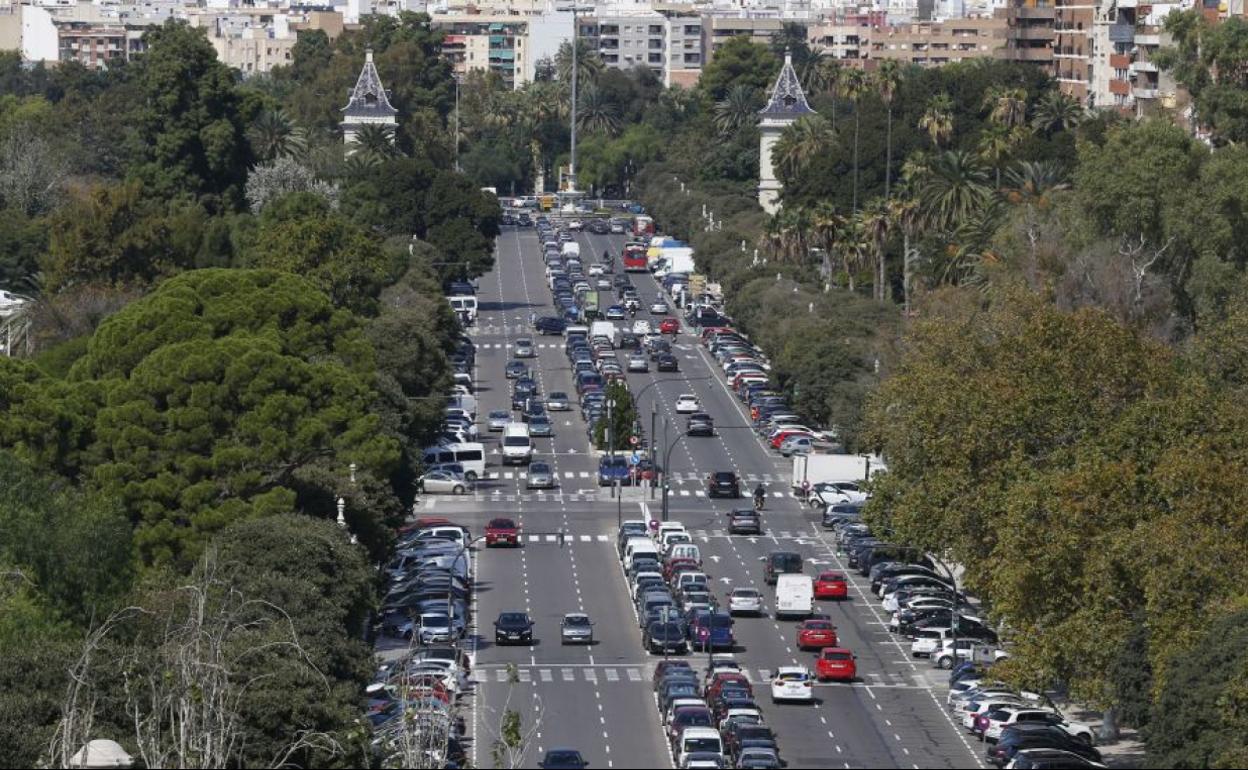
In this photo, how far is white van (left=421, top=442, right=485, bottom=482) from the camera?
109938mm

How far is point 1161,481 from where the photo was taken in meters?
67.8

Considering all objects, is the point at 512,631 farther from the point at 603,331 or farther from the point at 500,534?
the point at 603,331

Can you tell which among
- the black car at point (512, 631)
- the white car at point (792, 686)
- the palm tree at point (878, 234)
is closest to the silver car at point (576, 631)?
the black car at point (512, 631)

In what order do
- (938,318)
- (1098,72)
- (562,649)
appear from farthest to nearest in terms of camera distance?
1. (1098,72)
2. (938,318)
3. (562,649)

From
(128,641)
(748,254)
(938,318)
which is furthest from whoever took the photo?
(748,254)

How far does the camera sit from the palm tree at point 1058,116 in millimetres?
161875

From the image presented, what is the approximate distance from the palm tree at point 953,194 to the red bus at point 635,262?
41.6 meters

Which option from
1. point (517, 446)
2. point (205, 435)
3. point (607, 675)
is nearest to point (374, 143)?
point (517, 446)

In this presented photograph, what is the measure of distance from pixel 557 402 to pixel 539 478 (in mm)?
19071

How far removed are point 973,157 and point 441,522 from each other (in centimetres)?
5603

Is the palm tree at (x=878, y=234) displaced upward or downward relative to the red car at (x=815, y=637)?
upward

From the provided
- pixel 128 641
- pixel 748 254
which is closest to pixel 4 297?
pixel 748 254

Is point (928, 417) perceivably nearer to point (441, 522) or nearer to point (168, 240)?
point (441, 522)

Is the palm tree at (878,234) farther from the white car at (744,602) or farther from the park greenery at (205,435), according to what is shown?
the white car at (744,602)
